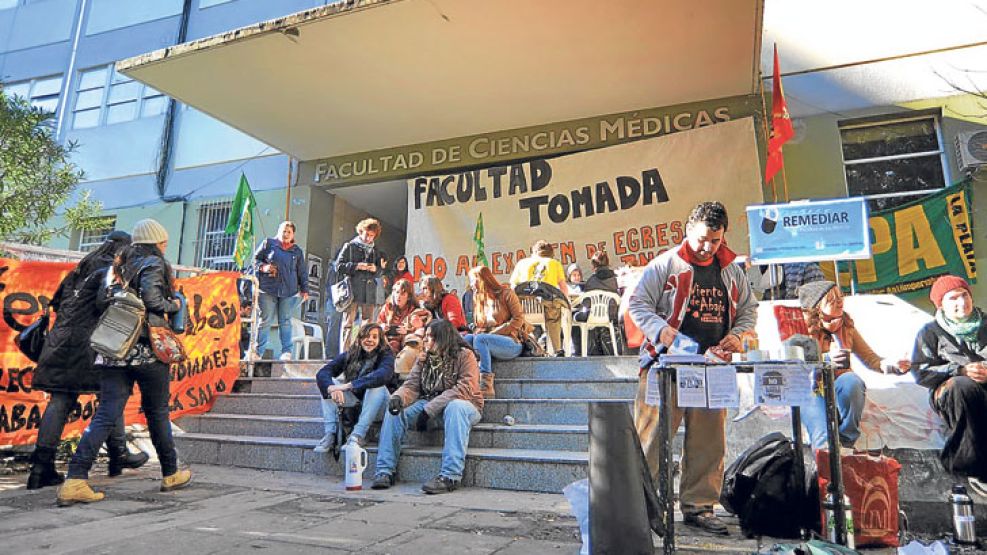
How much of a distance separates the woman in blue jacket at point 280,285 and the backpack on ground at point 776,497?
5.81 meters

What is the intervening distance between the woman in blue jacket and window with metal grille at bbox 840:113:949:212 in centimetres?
823

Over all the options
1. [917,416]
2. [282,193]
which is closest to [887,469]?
[917,416]

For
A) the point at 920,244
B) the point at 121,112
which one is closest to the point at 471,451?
the point at 920,244

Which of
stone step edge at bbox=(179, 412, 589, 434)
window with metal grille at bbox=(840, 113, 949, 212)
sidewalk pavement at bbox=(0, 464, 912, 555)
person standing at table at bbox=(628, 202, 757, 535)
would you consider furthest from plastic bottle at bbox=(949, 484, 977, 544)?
window with metal grille at bbox=(840, 113, 949, 212)

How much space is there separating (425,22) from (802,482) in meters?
6.91

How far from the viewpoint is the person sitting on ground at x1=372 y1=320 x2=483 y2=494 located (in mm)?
4578

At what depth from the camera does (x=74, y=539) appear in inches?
123

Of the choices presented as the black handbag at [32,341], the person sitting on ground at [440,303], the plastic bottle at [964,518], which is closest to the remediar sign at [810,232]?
the plastic bottle at [964,518]

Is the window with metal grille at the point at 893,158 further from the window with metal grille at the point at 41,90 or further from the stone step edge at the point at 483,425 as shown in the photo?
the window with metal grille at the point at 41,90

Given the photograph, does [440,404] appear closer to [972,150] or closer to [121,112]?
[972,150]

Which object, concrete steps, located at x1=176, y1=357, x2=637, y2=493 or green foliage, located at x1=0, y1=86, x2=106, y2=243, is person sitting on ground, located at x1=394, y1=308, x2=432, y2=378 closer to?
concrete steps, located at x1=176, y1=357, x2=637, y2=493

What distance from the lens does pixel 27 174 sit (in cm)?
988

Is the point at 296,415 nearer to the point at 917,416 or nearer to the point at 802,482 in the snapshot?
the point at 802,482

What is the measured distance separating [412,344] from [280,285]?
243 cm
